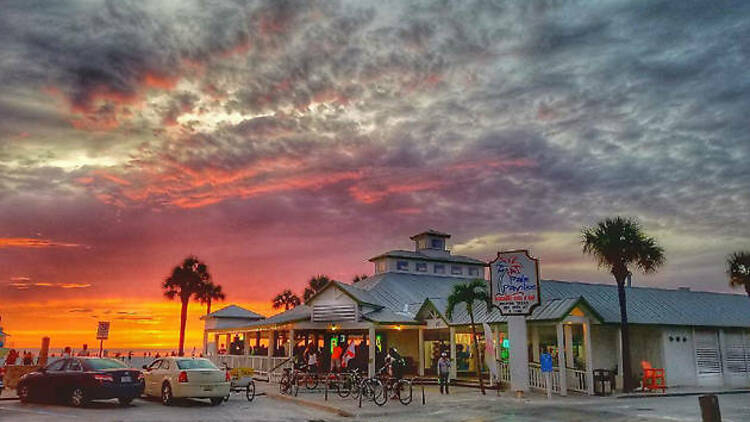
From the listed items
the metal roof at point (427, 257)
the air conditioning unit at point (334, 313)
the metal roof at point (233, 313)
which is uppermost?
the metal roof at point (427, 257)

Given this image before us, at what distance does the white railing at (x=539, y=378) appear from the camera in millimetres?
24641

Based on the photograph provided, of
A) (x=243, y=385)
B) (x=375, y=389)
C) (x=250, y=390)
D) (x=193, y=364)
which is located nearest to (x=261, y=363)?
(x=250, y=390)

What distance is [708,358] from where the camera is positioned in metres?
31.3

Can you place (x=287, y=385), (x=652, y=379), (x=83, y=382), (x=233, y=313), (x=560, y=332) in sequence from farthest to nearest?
(x=233, y=313) → (x=652, y=379) → (x=287, y=385) → (x=560, y=332) → (x=83, y=382)

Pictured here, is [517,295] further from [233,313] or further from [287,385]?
[233,313]

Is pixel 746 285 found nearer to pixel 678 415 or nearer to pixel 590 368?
pixel 590 368

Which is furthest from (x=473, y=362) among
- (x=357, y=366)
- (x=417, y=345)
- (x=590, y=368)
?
(x=590, y=368)

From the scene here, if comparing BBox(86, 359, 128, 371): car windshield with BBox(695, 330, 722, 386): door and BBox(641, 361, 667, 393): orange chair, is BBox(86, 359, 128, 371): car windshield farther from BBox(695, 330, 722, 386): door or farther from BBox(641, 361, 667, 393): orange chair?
BBox(695, 330, 722, 386): door

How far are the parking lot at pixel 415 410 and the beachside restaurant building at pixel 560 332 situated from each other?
13.3 feet

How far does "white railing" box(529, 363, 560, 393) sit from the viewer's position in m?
24.6

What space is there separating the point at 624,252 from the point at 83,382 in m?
22.3

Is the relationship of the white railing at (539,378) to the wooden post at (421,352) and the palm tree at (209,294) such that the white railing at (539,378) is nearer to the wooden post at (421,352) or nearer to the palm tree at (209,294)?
the wooden post at (421,352)

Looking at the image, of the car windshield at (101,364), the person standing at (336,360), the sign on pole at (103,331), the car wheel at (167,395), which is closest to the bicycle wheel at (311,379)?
the person standing at (336,360)

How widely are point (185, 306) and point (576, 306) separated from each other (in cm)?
4559
